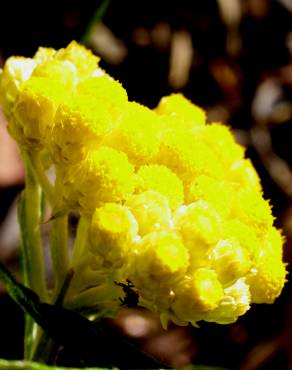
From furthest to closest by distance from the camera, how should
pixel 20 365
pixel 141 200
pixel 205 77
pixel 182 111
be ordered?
1. pixel 205 77
2. pixel 182 111
3. pixel 141 200
4. pixel 20 365

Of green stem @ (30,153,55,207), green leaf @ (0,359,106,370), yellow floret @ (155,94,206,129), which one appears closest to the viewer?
green leaf @ (0,359,106,370)

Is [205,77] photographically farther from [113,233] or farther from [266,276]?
[113,233]

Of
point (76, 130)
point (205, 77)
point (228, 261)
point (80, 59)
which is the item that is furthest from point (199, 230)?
point (205, 77)

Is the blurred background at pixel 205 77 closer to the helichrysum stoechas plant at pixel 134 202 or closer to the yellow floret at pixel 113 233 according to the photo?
the helichrysum stoechas plant at pixel 134 202

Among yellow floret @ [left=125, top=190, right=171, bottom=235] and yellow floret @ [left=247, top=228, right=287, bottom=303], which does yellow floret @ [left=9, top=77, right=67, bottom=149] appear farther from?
yellow floret @ [left=247, top=228, right=287, bottom=303]

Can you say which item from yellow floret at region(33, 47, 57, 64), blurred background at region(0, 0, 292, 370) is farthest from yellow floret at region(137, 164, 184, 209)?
blurred background at region(0, 0, 292, 370)

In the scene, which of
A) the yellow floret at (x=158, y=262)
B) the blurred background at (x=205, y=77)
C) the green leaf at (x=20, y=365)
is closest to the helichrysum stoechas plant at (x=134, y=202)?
the yellow floret at (x=158, y=262)
